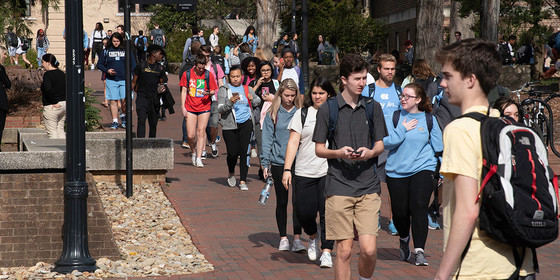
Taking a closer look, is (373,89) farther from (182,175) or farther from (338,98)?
(182,175)

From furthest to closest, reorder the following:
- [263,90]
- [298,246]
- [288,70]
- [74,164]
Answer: [288,70] < [263,90] < [298,246] < [74,164]

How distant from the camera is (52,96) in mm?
12945

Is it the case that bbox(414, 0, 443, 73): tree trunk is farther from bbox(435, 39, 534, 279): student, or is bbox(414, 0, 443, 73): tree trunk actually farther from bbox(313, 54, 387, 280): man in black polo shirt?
bbox(435, 39, 534, 279): student

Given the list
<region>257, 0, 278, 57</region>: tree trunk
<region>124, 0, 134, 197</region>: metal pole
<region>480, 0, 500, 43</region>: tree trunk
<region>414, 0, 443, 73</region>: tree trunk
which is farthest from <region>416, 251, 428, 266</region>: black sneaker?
<region>257, 0, 278, 57</region>: tree trunk

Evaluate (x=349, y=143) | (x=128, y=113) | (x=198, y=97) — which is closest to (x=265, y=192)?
(x=349, y=143)

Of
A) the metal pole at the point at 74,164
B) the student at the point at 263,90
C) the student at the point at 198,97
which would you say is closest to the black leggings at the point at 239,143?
the student at the point at 263,90

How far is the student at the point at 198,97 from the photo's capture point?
44.3ft

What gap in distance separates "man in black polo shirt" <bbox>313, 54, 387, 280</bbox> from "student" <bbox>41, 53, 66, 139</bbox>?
26.1ft

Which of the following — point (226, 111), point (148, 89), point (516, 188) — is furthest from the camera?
point (148, 89)

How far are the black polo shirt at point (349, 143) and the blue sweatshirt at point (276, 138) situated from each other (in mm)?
2403

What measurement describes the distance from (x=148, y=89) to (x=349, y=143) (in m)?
8.77

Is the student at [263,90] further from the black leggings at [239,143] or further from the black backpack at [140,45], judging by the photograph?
the black backpack at [140,45]

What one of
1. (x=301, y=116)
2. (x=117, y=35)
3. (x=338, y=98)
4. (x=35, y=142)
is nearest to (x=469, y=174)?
(x=338, y=98)

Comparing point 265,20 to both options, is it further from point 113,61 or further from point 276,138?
point 276,138
